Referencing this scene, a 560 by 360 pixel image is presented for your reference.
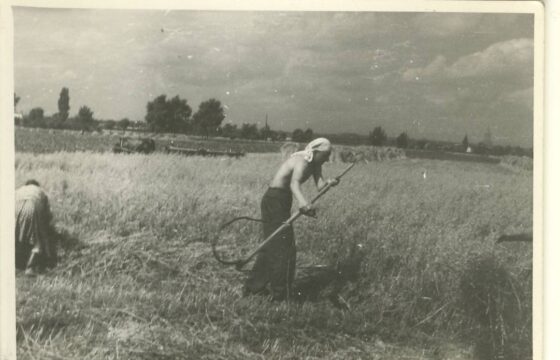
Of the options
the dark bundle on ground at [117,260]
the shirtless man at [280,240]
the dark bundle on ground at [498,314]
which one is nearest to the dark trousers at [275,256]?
the shirtless man at [280,240]

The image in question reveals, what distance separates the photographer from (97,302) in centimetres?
404

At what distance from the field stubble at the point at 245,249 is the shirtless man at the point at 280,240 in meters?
0.09

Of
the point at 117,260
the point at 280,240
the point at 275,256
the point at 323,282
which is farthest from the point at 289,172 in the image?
the point at 117,260

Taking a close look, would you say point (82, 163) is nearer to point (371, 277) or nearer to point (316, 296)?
point (316, 296)

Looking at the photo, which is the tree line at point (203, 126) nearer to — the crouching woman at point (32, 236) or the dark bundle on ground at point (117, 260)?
the crouching woman at point (32, 236)

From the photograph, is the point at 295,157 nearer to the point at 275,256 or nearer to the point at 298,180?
the point at 298,180

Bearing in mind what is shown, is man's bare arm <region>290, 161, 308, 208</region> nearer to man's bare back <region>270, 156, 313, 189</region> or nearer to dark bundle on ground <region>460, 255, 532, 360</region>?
man's bare back <region>270, 156, 313, 189</region>

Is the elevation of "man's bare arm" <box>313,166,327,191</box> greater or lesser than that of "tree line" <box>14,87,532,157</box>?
lesser

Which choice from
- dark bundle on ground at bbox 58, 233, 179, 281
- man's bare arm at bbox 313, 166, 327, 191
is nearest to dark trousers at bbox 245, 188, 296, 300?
man's bare arm at bbox 313, 166, 327, 191

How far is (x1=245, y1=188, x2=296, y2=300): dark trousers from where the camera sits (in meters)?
4.10

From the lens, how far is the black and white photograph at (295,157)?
13.4 ft

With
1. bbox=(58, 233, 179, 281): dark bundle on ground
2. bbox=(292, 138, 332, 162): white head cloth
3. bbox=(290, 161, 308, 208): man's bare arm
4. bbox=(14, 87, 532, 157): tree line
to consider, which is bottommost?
bbox=(58, 233, 179, 281): dark bundle on ground

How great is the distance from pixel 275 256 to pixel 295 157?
0.79m

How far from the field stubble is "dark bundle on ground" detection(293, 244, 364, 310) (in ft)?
0.21
